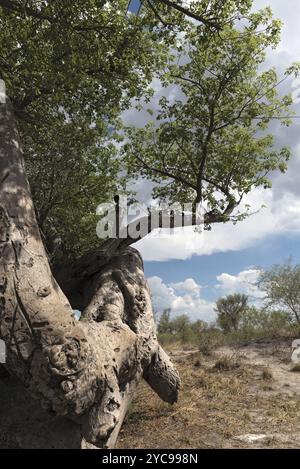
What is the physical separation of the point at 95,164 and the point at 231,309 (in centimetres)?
2347

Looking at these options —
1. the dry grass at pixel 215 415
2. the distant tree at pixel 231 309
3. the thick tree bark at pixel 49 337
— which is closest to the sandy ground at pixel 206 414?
the dry grass at pixel 215 415

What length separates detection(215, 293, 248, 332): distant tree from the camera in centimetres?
3118

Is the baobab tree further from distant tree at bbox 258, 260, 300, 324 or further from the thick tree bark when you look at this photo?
distant tree at bbox 258, 260, 300, 324

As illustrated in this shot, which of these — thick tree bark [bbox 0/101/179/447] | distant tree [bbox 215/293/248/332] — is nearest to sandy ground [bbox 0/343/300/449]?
thick tree bark [bbox 0/101/179/447]

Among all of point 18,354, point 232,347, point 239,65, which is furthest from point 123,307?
point 232,347

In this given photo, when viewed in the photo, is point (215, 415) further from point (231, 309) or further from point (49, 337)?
point (231, 309)

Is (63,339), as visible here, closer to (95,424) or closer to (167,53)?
(95,424)

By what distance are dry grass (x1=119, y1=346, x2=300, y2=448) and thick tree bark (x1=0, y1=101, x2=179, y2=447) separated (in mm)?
1382

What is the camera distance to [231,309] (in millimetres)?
33500

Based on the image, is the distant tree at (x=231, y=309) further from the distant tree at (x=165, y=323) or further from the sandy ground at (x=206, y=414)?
the sandy ground at (x=206, y=414)

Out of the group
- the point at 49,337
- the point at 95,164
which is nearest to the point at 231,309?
the point at 95,164

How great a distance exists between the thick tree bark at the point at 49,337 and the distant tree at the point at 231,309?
24.4m

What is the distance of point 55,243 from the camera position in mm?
11672
